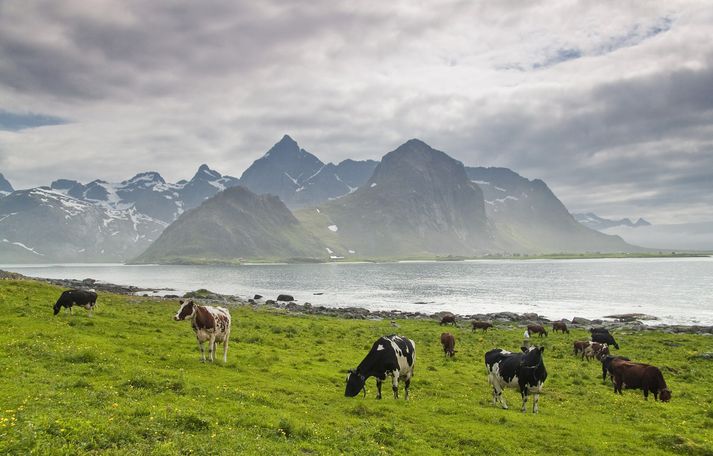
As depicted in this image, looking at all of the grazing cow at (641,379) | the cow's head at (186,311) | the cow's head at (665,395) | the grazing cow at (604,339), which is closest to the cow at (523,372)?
the grazing cow at (641,379)

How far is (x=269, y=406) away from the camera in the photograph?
61.3ft

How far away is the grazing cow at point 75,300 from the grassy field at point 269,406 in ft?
6.77

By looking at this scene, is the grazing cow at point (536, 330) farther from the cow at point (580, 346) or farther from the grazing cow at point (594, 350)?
the grazing cow at point (594, 350)

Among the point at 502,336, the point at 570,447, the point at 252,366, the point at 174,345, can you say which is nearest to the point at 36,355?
the point at 174,345

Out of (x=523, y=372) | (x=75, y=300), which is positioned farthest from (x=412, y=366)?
(x=75, y=300)

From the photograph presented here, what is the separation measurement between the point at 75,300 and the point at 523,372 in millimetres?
35938

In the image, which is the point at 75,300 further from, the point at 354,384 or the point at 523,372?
the point at 523,372

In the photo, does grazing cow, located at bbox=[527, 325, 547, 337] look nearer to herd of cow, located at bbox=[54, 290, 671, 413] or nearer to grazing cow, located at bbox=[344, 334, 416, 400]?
herd of cow, located at bbox=[54, 290, 671, 413]

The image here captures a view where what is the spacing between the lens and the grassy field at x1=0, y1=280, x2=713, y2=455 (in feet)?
45.4

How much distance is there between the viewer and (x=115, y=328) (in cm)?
3369

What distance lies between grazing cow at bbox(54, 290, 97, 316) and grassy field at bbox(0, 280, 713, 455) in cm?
206

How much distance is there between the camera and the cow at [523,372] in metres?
20.9

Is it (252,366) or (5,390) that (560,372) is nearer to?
(252,366)

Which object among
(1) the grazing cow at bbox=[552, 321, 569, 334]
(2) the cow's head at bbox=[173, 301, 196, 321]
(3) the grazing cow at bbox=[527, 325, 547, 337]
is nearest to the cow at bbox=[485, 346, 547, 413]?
(2) the cow's head at bbox=[173, 301, 196, 321]
